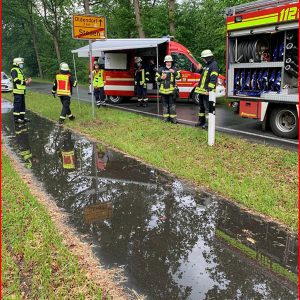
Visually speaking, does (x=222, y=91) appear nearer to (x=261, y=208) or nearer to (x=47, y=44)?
(x=261, y=208)

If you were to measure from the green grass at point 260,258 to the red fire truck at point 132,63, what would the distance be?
35.8 feet

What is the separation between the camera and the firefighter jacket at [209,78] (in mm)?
9445

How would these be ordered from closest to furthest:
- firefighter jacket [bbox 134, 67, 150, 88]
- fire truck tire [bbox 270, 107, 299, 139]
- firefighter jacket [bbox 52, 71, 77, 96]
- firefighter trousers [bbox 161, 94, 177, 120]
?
1. fire truck tire [bbox 270, 107, 299, 139]
2. firefighter trousers [bbox 161, 94, 177, 120]
3. firefighter jacket [bbox 52, 71, 77, 96]
4. firefighter jacket [bbox 134, 67, 150, 88]

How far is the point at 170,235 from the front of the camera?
438 centimetres

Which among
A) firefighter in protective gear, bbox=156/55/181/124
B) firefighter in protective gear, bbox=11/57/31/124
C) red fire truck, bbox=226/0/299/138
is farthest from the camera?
firefighter in protective gear, bbox=11/57/31/124

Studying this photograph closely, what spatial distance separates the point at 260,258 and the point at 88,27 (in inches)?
372

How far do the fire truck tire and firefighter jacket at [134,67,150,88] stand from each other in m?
6.99

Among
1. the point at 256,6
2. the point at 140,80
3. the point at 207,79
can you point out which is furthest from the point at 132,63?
the point at 256,6

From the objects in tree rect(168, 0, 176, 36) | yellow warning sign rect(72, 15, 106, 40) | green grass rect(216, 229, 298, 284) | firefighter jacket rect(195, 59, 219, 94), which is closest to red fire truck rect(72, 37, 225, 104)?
yellow warning sign rect(72, 15, 106, 40)

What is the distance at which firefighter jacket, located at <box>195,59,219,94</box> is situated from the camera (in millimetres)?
9445

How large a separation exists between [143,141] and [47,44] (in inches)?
1610

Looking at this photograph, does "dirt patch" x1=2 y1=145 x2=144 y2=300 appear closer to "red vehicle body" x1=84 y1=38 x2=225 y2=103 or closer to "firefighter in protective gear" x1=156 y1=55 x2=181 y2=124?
"firefighter in protective gear" x1=156 y1=55 x2=181 y2=124

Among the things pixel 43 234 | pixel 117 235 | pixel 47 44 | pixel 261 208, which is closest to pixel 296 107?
pixel 261 208

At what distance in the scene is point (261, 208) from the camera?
4.95 metres
